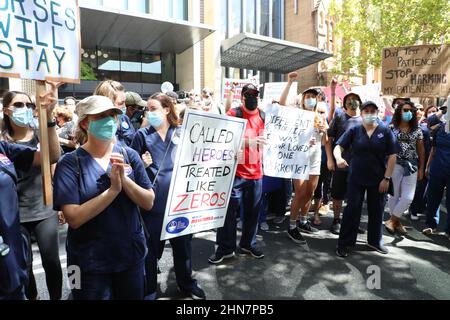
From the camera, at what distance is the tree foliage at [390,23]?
51.1ft

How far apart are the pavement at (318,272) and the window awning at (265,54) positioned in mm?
12889

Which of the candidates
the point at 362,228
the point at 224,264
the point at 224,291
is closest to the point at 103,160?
the point at 224,291

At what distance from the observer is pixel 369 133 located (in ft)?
13.6

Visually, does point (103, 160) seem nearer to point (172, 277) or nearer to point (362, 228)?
point (172, 277)

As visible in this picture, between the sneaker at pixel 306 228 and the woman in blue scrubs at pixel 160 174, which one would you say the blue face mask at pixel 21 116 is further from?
the sneaker at pixel 306 228

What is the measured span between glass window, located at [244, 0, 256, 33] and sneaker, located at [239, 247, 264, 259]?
18.8m

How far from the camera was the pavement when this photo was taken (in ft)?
10.7

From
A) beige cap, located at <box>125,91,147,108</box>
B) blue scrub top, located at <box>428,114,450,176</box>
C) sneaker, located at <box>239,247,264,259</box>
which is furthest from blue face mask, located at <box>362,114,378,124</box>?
beige cap, located at <box>125,91,147,108</box>

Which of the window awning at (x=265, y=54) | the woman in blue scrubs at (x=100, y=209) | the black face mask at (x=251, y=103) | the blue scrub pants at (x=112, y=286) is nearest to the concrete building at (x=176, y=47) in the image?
the window awning at (x=265, y=54)

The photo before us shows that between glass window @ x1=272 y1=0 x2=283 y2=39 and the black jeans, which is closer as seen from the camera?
the black jeans

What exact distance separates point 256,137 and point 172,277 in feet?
5.72

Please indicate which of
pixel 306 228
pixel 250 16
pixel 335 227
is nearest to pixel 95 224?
pixel 306 228

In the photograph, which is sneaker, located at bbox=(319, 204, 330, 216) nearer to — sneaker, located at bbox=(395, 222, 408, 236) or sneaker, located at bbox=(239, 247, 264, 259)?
sneaker, located at bbox=(395, 222, 408, 236)
